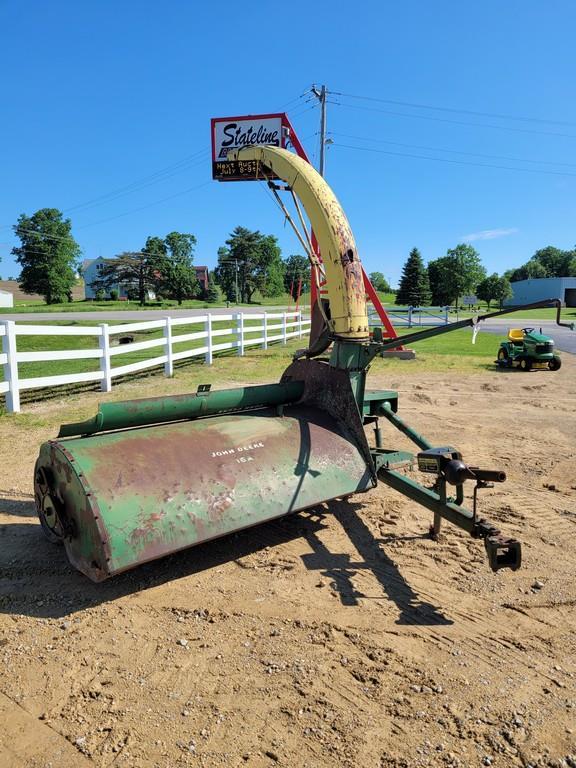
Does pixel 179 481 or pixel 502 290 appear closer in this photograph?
pixel 179 481

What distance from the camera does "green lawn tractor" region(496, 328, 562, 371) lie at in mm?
12828

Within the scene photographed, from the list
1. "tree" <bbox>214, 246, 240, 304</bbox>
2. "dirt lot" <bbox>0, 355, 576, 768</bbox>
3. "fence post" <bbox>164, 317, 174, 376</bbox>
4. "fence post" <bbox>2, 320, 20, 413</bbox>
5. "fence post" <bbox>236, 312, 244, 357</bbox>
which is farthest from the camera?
"tree" <bbox>214, 246, 240, 304</bbox>

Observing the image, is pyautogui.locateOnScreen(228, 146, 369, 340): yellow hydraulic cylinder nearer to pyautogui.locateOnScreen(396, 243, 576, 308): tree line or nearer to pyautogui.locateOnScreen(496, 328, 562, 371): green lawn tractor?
pyautogui.locateOnScreen(496, 328, 562, 371): green lawn tractor

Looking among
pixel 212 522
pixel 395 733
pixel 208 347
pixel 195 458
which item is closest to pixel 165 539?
pixel 212 522

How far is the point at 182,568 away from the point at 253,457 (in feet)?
2.78

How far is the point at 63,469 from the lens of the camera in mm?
3184

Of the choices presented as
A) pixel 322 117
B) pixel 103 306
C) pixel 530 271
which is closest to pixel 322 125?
pixel 322 117

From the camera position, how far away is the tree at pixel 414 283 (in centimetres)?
6719

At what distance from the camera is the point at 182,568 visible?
140 inches

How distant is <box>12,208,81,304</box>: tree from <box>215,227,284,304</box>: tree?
27.3 metres

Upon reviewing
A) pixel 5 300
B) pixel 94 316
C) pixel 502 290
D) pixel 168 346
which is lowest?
pixel 168 346

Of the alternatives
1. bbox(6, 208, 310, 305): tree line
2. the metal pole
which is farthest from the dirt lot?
bbox(6, 208, 310, 305): tree line

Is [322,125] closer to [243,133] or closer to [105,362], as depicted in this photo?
[243,133]

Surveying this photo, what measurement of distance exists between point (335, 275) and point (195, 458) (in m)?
1.89
